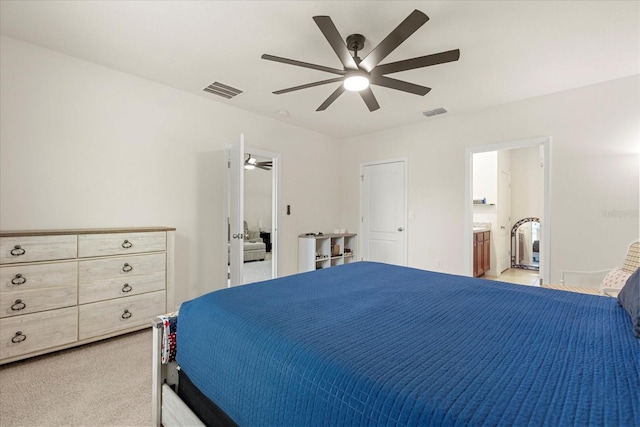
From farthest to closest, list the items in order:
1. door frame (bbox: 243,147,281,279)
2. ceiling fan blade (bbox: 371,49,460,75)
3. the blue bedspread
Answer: door frame (bbox: 243,147,281,279)
ceiling fan blade (bbox: 371,49,460,75)
the blue bedspread

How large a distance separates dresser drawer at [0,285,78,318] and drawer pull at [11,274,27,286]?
6 cm

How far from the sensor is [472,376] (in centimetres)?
77

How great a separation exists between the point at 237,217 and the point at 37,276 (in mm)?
1681

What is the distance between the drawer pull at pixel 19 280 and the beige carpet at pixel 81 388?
65cm

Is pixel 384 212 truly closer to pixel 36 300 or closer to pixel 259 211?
pixel 259 211

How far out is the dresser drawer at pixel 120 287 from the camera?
95.9 inches

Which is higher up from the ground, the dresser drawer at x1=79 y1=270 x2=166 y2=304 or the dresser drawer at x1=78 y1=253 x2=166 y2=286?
the dresser drawer at x1=78 y1=253 x2=166 y2=286

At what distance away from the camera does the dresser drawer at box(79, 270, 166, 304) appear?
2.44 meters

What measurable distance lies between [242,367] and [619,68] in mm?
4181

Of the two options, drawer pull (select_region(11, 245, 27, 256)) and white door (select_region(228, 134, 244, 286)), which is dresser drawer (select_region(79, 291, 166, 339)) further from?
white door (select_region(228, 134, 244, 286))

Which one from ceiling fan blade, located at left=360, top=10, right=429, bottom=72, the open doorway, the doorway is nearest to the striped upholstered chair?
ceiling fan blade, located at left=360, top=10, right=429, bottom=72

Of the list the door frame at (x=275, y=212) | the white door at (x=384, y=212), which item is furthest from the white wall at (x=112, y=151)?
the white door at (x=384, y=212)

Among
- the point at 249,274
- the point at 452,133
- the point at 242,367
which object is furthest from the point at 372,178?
the point at 242,367

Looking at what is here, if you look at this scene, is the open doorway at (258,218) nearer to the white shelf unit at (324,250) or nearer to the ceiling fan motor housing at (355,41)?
the white shelf unit at (324,250)
